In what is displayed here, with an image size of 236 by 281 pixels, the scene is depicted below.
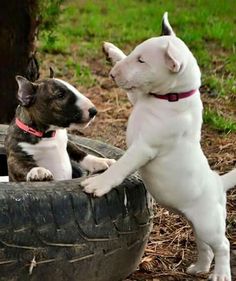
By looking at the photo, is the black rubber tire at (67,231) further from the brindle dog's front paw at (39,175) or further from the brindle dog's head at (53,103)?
the brindle dog's head at (53,103)

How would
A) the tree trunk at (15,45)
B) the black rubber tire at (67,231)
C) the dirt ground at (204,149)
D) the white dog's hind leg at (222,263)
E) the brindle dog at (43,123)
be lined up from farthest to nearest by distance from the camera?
the tree trunk at (15,45) → the dirt ground at (204,149) → the brindle dog at (43,123) → the white dog's hind leg at (222,263) → the black rubber tire at (67,231)

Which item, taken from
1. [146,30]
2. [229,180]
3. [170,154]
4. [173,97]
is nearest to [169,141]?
[170,154]

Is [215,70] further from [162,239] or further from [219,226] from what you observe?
[219,226]

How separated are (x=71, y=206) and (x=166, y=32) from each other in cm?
95

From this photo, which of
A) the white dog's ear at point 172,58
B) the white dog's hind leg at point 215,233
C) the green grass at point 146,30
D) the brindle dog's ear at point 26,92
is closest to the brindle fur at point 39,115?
the brindle dog's ear at point 26,92

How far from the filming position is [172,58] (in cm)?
377

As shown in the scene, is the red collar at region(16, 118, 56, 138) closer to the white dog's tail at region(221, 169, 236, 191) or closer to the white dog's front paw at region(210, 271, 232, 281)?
the white dog's tail at region(221, 169, 236, 191)

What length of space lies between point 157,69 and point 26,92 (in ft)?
2.54

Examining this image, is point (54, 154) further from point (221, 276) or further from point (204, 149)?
point (204, 149)

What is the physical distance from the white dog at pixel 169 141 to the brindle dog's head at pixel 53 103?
10.5 inches

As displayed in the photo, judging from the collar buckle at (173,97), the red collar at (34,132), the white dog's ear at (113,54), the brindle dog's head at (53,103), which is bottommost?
the red collar at (34,132)

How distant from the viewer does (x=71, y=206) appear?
3.88 meters

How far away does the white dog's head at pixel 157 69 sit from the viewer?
3.83m

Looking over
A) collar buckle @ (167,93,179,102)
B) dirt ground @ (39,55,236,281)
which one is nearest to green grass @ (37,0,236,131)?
dirt ground @ (39,55,236,281)
